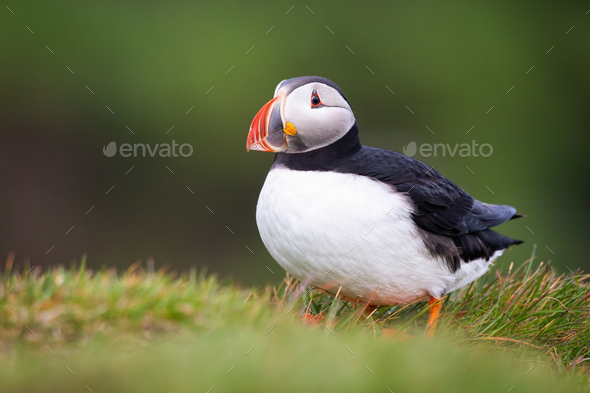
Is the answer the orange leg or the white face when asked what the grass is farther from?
the white face

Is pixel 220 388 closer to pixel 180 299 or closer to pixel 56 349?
pixel 56 349

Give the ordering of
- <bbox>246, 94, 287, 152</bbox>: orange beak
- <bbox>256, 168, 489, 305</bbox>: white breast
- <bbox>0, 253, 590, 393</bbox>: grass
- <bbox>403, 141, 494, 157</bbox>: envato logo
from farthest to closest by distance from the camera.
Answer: <bbox>403, 141, 494, 157</bbox>: envato logo, <bbox>246, 94, 287, 152</bbox>: orange beak, <bbox>256, 168, 489, 305</bbox>: white breast, <bbox>0, 253, 590, 393</bbox>: grass

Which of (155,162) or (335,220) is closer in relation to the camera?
(335,220)

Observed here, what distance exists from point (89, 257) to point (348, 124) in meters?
5.20

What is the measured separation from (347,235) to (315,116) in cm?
58

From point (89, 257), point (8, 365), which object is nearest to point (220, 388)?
point (8, 365)

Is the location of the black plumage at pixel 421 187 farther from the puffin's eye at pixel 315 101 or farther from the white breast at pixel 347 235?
the puffin's eye at pixel 315 101

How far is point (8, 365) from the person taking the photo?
1.48 m

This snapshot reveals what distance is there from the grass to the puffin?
0.47 feet

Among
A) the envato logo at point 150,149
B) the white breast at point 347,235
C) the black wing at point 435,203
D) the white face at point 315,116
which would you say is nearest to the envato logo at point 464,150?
the envato logo at point 150,149

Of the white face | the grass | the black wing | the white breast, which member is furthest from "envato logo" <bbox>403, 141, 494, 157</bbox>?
the white breast

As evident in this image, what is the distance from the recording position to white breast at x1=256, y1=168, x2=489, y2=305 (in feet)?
7.64

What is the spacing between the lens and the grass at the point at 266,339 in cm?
139

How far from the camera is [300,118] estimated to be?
2496 mm
